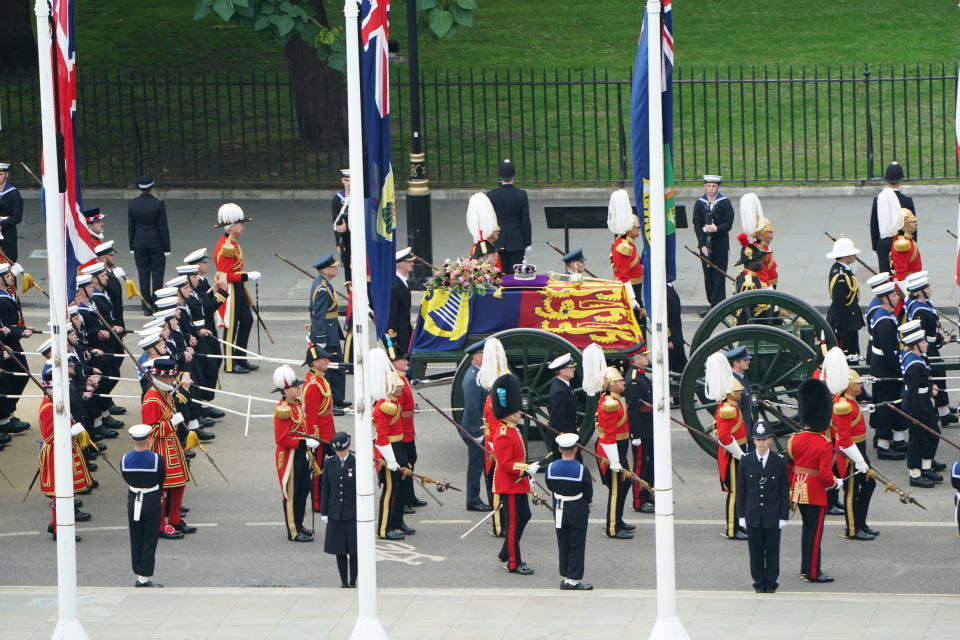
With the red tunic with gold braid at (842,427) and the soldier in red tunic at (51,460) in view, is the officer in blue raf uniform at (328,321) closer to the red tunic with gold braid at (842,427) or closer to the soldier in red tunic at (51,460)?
the soldier in red tunic at (51,460)

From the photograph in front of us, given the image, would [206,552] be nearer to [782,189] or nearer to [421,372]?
[421,372]

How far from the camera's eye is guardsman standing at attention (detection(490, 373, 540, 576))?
1486 cm

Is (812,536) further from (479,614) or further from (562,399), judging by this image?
(479,614)

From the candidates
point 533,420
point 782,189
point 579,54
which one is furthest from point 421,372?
point 579,54

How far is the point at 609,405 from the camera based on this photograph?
620 inches

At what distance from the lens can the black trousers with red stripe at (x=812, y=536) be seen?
14484 mm

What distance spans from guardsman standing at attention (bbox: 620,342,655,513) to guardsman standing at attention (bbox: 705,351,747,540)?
662mm

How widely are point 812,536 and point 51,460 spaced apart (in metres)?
6.62

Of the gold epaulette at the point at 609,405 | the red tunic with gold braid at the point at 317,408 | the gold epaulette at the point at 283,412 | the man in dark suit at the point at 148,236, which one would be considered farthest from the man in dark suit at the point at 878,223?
the man in dark suit at the point at 148,236

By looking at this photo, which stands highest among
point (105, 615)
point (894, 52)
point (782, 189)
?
point (894, 52)

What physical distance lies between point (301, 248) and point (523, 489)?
11.1m

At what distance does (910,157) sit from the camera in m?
28.6

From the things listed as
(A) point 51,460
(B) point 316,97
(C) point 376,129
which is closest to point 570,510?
(C) point 376,129

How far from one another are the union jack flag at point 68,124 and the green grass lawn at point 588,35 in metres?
19.2
